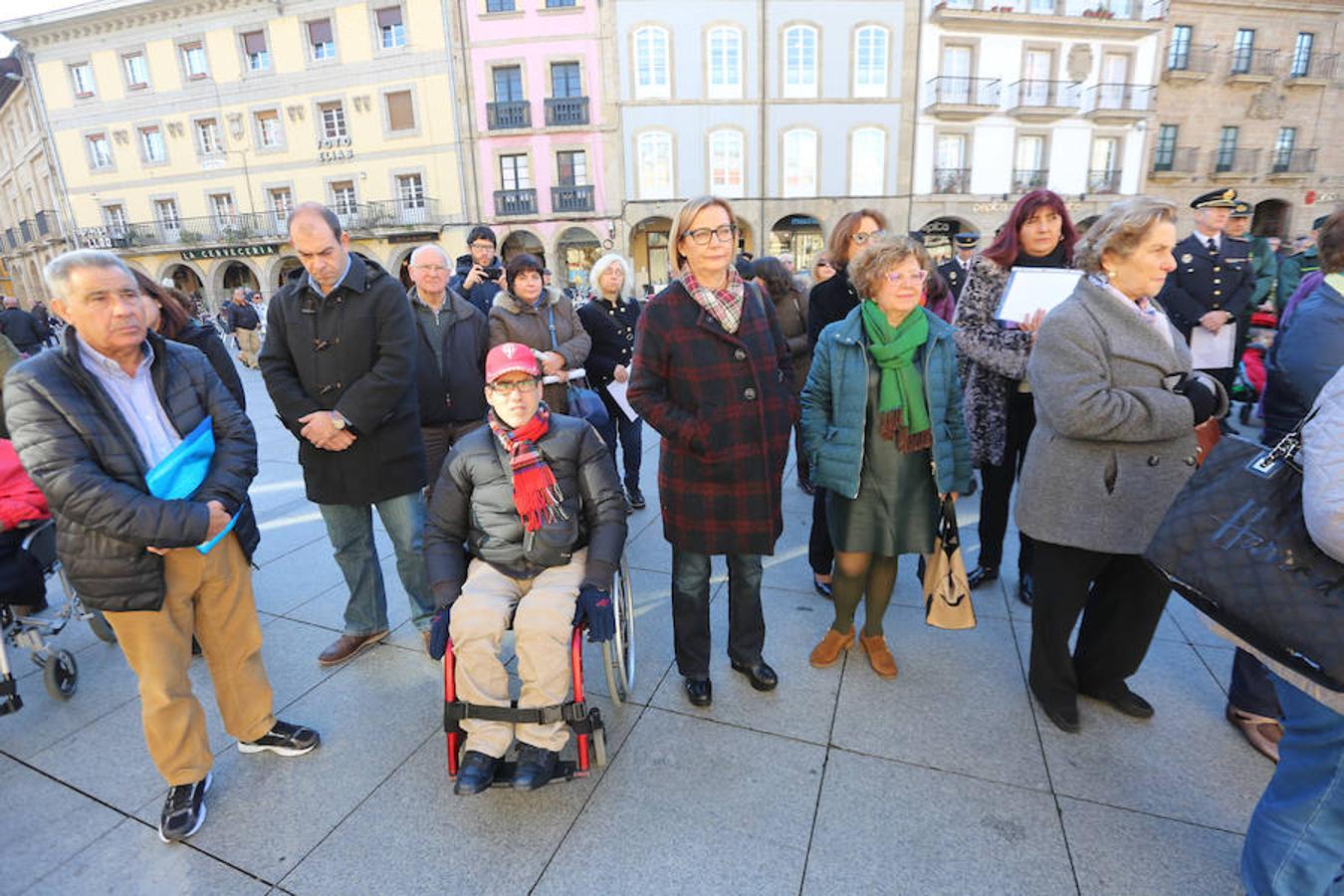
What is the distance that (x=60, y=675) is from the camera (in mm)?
2711

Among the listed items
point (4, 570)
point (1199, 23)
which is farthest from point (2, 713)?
point (1199, 23)

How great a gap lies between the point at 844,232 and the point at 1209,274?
102 inches

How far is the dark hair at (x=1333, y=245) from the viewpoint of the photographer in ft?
6.50

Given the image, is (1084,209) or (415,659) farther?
(1084,209)

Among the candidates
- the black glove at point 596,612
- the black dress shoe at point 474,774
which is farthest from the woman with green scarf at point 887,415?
the black dress shoe at point 474,774

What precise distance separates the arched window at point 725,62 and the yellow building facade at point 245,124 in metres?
7.99

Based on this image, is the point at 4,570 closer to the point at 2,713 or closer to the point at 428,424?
the point at 2,713

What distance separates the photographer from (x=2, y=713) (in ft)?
8.23

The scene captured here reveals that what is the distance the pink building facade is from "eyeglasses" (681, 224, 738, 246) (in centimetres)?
1721

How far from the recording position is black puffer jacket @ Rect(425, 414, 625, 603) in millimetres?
2312

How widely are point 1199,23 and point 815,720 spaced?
92.3 feet

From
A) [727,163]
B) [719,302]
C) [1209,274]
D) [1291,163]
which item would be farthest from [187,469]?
[1291,163]

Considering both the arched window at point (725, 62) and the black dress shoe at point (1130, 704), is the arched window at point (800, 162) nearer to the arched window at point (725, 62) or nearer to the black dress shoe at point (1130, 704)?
Answer: the arched window at point (725, 62)

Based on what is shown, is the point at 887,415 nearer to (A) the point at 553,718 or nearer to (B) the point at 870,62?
(A) the point at 553,718
